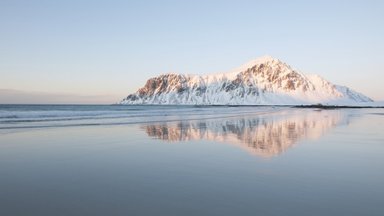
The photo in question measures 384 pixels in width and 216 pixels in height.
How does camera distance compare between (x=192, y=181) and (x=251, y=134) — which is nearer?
(x=192, y=181)

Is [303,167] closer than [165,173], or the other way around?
[165,173]

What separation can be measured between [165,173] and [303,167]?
3.68 m

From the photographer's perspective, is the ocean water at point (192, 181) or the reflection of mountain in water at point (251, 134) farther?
the reflection of mountain in water at point (251, 134)

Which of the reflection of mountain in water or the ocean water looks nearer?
the ocean water

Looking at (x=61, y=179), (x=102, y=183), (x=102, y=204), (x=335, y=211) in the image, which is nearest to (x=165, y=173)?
(x=102, y=183)

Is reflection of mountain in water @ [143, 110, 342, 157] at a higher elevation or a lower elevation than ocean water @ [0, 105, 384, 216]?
lower

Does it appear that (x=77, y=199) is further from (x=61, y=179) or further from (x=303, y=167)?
(x=303, y=167)

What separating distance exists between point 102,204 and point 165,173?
9.75 feet

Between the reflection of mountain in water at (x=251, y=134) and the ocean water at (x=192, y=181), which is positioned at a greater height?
the ocean water at (x=192, y=181)

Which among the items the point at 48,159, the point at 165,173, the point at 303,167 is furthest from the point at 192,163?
the point at 48,159

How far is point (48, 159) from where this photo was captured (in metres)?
10.9

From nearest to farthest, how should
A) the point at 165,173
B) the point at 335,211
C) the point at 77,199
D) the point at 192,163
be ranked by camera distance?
the point at 335,211 → the point at 77,199 → the point at 165,173 → the point at 192,163

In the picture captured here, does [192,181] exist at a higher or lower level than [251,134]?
higher

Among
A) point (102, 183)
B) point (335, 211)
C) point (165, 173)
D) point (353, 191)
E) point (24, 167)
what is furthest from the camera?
point (24, 167)
